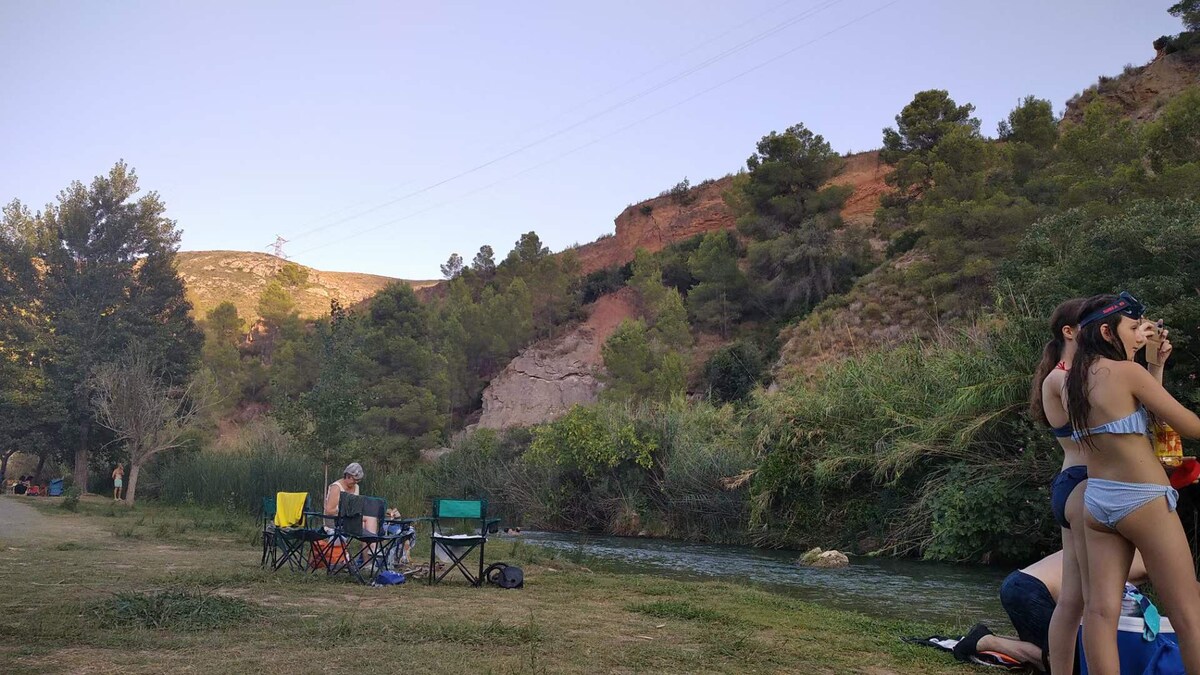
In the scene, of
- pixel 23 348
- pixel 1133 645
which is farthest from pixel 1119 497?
pixel 23 348

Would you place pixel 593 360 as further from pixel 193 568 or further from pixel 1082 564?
pixel 1082 564

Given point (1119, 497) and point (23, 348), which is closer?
point (1119, 497)

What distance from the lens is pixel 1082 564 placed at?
3.60 metres

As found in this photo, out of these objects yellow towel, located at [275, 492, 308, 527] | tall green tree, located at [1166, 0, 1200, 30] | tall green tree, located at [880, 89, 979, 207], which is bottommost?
yellow towel, located at [275, 492, 308, 527]

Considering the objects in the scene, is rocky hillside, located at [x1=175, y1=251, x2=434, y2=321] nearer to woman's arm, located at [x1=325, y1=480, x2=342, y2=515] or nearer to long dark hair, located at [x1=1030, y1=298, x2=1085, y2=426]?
woman's arm, located at [x1=325, y1=480, x2=342, y2=515]

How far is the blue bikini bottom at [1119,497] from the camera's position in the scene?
3.29m

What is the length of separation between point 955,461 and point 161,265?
33.8 metres

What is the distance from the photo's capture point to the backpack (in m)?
8.20

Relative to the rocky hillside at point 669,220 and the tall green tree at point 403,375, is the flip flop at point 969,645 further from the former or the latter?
the rocky hillside at point 669,220

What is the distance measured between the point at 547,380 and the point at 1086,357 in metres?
43.4

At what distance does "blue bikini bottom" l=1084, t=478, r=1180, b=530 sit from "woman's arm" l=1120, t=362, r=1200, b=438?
241mm

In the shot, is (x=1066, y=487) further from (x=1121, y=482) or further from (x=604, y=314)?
(x=604, y=314)

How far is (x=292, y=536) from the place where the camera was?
27.5 ft

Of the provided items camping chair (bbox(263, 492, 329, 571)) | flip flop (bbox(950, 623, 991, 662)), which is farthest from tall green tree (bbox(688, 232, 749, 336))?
flip flop (bbox(950, 623, 991, 662))
